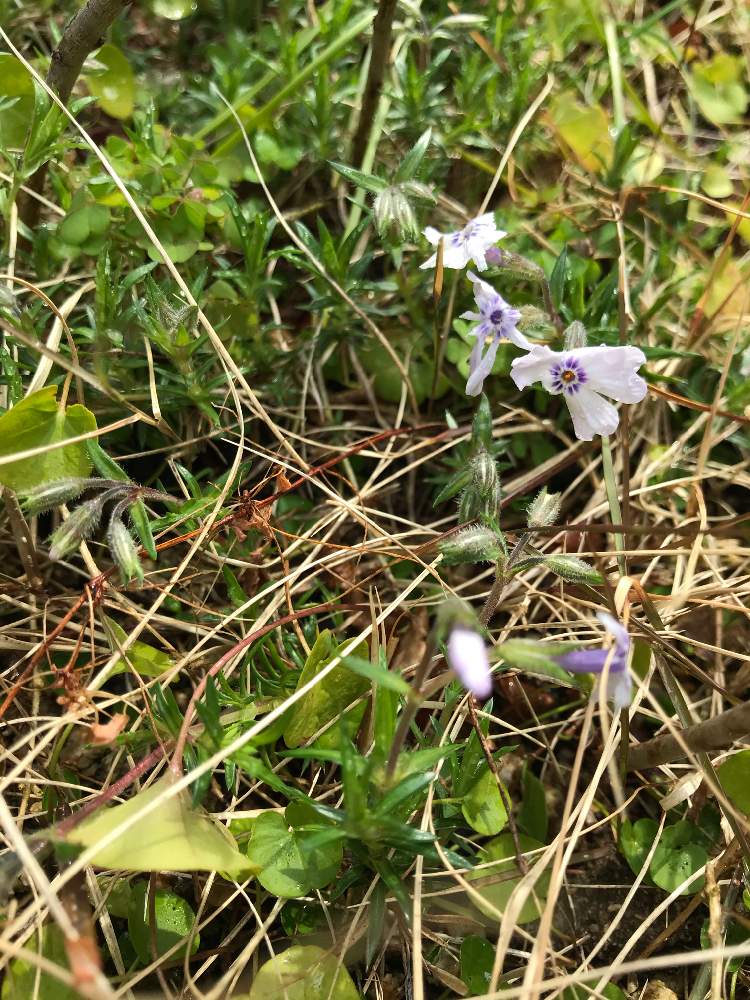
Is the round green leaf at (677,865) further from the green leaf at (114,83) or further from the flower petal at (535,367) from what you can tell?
the green leaf at (114,83)

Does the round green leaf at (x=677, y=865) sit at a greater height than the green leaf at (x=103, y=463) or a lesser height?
lesser

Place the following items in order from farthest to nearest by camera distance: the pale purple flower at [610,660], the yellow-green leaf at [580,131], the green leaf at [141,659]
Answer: the yellow-green leaf at [580,131] → the green leaf at [141,659] → the pale purple flower at [610,660]

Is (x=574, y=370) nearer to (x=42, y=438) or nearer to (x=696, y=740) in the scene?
(x=696, y=740)

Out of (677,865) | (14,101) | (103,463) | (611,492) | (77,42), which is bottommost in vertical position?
(677,865)

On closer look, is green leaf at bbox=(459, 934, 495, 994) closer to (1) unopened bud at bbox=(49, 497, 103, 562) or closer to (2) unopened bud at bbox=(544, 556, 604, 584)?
(2) unopened bud at bbox=(544, 556, 604, 584)

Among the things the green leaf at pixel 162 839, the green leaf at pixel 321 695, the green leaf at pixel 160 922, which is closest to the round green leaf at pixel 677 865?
the green leaf at pixel 321 695

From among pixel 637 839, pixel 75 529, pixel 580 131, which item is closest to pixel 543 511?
pixel 637 839
